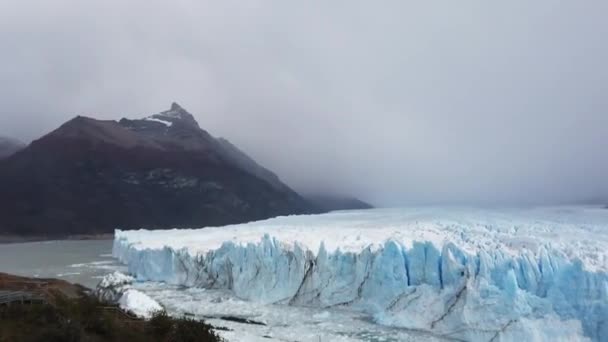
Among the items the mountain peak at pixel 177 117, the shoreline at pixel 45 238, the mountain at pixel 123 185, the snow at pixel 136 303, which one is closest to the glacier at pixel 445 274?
the snow at pixel 136 303

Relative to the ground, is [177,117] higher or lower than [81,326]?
higher

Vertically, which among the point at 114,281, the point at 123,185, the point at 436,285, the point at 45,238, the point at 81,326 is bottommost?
the point at 114,281

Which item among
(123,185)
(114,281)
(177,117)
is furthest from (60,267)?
(177,117)

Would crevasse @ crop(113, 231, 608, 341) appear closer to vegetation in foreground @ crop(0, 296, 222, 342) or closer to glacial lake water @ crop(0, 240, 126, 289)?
vegetation in foreground @ crop(0, 296, 222, 342)

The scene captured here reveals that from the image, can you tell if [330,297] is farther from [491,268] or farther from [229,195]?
[229,195]

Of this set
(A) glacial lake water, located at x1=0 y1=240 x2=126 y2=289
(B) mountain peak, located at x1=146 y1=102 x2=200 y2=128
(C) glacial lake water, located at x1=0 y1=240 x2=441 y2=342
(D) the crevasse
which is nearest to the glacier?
(D) the crevasse

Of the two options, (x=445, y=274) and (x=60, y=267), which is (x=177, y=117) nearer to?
(x=60, y=267)

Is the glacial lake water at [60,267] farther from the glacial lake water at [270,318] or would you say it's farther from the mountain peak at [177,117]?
the mountain peak at [177,117]
